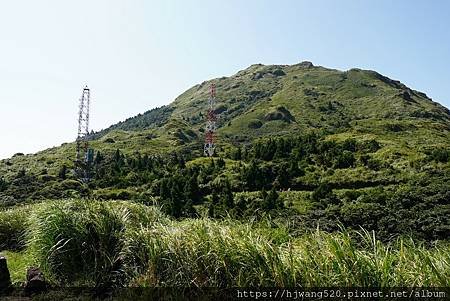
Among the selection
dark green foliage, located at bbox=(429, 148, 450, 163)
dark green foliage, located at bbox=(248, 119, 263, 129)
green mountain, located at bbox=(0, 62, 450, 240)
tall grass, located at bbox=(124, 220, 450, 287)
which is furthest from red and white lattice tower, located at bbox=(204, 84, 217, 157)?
tall grass, located at bbox=(124, 220, 450, 287)

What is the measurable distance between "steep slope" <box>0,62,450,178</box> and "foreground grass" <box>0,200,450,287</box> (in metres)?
50.4

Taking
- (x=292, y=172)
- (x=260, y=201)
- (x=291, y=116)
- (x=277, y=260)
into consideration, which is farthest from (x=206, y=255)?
(x=291, y=116)

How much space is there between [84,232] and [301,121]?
366 feet

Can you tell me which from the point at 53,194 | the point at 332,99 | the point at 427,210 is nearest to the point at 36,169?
the point at 53,194

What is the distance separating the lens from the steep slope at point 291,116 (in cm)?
7888

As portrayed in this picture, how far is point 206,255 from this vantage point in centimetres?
644

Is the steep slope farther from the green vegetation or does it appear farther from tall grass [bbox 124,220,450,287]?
tall grass [bbox 124,220,450,287]

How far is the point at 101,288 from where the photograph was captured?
23.1 feet

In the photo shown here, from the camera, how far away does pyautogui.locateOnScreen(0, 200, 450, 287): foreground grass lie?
5.69 meters

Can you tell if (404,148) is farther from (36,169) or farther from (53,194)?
(36,169)

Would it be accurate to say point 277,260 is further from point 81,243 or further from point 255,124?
point 255,124

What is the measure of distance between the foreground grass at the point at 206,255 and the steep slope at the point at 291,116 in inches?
1985

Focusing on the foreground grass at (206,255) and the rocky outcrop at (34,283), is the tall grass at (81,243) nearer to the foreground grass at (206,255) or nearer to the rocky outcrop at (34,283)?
the foreground grass at (206,255)

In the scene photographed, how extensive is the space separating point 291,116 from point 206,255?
117 meters
